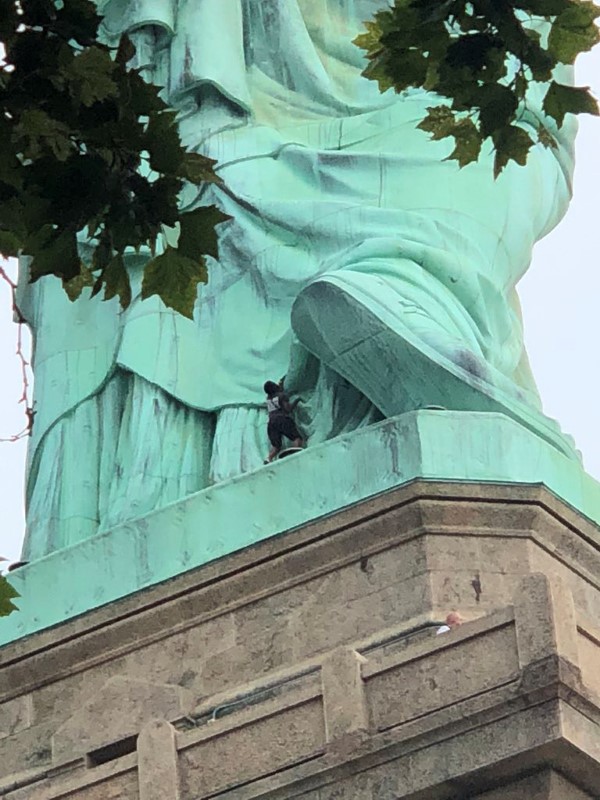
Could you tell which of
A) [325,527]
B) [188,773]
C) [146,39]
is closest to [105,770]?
[188,773]

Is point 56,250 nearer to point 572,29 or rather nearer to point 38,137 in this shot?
point 38,137

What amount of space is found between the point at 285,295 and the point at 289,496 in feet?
5.23

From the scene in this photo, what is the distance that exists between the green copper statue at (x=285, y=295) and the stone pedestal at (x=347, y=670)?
2.72ft

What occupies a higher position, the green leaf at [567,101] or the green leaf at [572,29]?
the green leaf at [572,29]

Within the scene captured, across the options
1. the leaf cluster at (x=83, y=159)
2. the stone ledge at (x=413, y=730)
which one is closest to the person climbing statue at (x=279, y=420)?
the stone ledge at (x=413, y=730)

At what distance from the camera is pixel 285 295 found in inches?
578

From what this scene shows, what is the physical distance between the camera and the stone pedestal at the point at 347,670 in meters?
11.4

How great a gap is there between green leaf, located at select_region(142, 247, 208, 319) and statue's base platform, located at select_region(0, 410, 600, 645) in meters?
4.63

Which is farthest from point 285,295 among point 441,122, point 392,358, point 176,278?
point 176,278

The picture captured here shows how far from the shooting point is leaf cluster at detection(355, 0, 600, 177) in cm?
846

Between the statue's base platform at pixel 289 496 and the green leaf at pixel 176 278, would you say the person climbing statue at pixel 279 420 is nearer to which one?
the statue's base platform at pixel 289 496

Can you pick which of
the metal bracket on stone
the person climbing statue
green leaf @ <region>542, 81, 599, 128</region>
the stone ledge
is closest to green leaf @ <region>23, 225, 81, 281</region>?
green leaf @ <region>542, 81, 599, 128</region>

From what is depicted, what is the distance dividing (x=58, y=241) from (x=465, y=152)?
129 centimetres

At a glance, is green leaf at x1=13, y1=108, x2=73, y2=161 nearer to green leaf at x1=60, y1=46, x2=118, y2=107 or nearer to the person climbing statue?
green leaf at x1=60, y1=46, x2=118, y2=107
